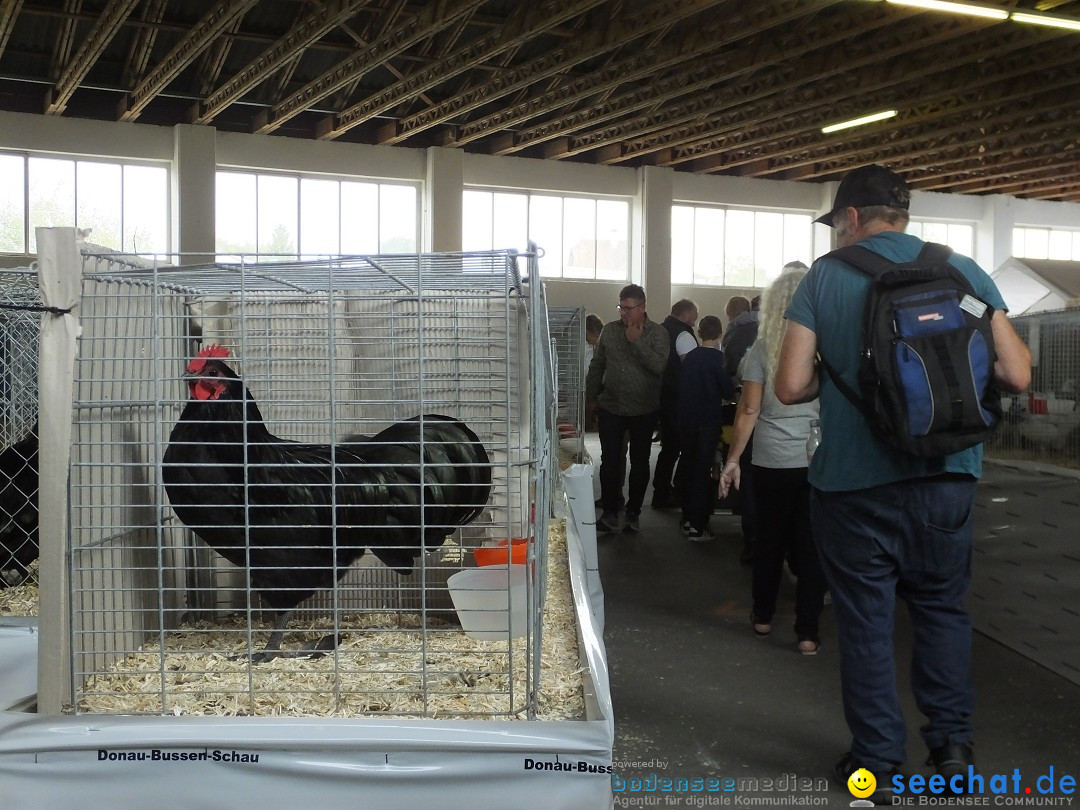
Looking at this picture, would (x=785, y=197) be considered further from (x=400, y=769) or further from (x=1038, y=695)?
(x=400, y=769)

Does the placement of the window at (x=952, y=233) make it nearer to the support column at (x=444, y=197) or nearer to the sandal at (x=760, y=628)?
the support column at (x=444, y=197)

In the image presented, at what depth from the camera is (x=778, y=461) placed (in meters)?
4.00

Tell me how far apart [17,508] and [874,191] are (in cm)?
392

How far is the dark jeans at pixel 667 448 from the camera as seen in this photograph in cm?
706

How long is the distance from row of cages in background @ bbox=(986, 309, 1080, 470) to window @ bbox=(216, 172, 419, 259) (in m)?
13.2

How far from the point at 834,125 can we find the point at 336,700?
46.0ft

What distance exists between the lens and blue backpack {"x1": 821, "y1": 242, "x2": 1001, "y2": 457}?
95.2 inches

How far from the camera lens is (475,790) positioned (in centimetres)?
212

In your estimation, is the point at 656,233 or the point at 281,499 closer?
the point at 281,499

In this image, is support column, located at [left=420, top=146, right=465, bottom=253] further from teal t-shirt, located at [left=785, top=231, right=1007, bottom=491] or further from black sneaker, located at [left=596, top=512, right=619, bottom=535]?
teal t-shirt, located at [left=785, top=231, right=1007, bottom=491]

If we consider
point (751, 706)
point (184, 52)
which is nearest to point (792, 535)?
point (751, 706)

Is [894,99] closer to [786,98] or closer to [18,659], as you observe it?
[786,98]

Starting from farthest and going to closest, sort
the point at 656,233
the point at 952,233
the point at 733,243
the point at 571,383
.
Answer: the point at 952,233 → the point at 733,243 → the point at 656,233 → the point at 571,383

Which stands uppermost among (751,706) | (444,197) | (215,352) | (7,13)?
(7,13)
